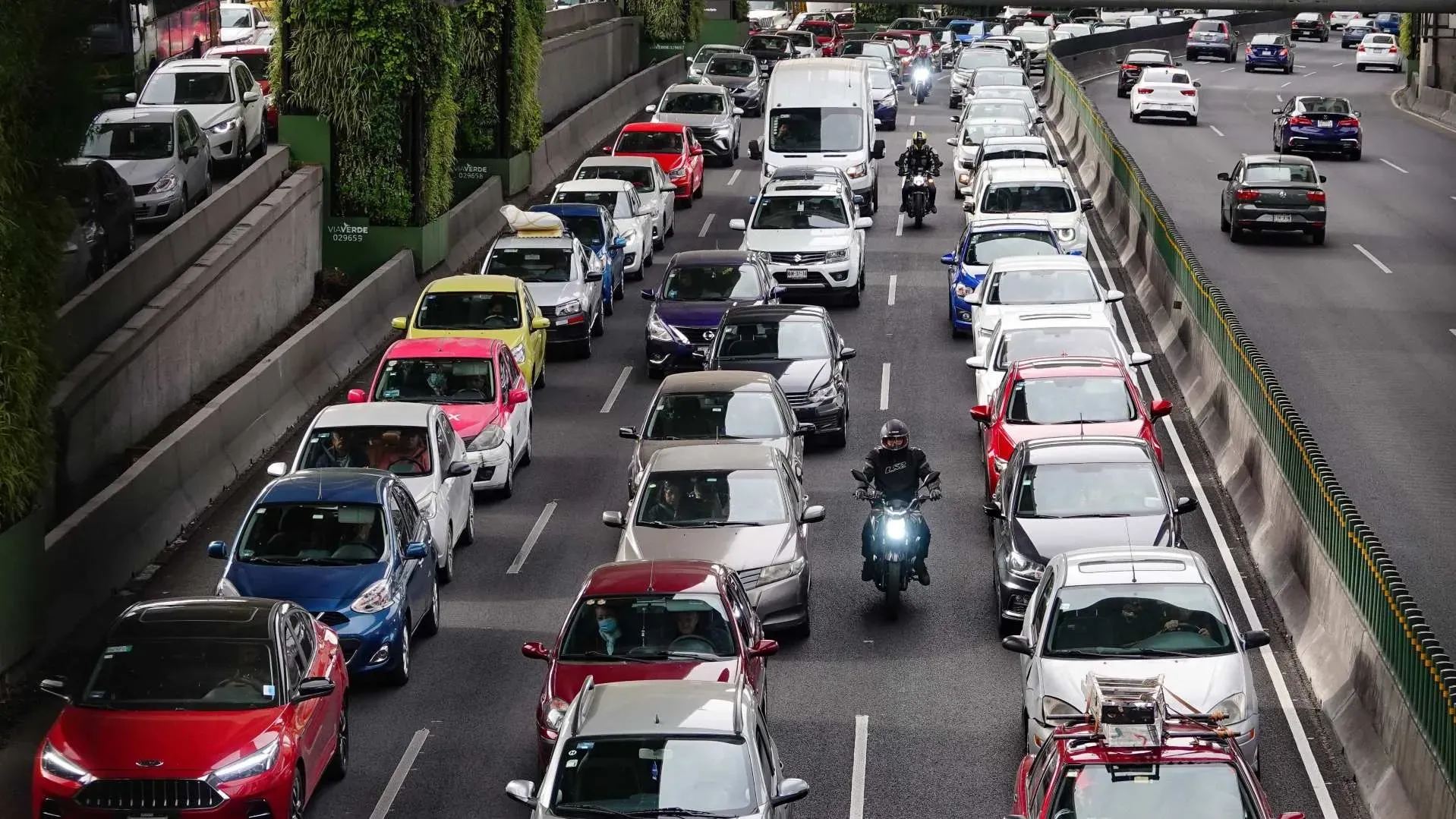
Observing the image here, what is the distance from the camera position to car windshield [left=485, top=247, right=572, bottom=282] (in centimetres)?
2941

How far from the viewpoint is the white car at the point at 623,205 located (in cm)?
3547

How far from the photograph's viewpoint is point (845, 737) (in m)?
15.5

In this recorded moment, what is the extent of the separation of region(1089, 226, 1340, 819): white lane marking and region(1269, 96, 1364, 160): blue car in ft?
79.1

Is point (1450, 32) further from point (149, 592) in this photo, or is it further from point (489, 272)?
point (149, 592)

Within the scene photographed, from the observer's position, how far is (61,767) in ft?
41.2

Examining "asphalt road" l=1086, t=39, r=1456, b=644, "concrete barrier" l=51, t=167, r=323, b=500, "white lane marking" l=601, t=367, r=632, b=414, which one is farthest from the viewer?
"white lane marking" l=601, t=367, r=632, b=414

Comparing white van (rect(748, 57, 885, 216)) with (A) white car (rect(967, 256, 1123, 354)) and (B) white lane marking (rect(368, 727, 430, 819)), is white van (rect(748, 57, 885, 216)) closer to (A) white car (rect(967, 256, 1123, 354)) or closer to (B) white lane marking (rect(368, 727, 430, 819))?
(A) white car (rect(967, 256, 1123, 354))

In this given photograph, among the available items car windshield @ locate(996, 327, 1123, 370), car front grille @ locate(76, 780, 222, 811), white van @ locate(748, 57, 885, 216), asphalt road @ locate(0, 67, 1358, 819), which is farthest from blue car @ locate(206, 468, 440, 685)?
white van @ locate(748, 57, 885, 216)

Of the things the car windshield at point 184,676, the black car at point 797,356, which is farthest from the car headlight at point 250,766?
the black car at point 797,356

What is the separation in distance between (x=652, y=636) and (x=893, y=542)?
13.8 feet

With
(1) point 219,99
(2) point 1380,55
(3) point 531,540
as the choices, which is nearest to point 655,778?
(3) point 531,540

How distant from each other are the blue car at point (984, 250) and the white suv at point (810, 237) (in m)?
2.11

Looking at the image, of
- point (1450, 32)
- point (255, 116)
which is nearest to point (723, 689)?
point (255, 116)

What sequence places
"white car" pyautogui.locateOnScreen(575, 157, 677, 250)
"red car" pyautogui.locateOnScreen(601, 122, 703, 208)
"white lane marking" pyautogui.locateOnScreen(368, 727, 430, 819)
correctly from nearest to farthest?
"white lane marking" pyautogui.locateOnScreen(368, 727, 430, 819)
"white car" pyautogui.locateOnScreen(575, 157, 677, 250)
"red car" pyautogui.locateOnScreen(601, 122, 703, 208)
